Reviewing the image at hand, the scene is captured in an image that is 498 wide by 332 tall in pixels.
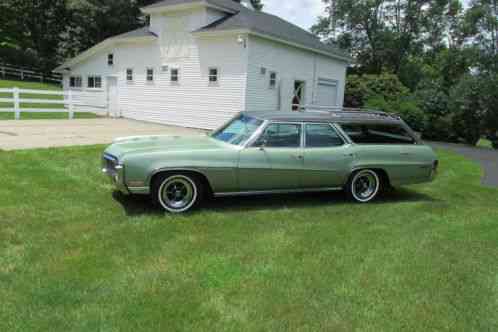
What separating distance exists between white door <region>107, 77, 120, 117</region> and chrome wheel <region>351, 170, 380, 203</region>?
1800cm

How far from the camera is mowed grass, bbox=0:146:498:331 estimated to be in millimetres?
3078

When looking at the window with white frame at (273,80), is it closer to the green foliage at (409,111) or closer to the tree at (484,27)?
the green foliage at (409,111)

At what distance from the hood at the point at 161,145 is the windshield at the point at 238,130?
161mm

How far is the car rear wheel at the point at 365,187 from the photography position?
257 inches

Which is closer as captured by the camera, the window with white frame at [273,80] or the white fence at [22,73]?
the window with white frame at [273,80]

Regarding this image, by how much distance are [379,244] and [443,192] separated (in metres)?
3.81

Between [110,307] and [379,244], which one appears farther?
[379,244]

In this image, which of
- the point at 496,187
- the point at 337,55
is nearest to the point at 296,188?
the point at 496,187

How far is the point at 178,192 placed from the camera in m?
5.49

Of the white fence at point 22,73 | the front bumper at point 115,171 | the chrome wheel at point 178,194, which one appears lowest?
the chrome wheel at point 178,194

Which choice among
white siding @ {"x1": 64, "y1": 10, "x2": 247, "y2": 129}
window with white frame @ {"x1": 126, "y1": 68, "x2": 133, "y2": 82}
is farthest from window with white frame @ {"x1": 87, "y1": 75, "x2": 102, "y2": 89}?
window with white frame @ {"x1": 126, "y1": 68, "x2": 133, "y2": 82}

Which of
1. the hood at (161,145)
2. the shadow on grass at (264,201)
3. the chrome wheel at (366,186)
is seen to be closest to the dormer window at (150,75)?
the hood at (161,145)

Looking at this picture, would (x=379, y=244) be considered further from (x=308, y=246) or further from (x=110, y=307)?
(x=110, y=307)

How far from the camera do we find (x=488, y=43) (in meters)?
36.2
